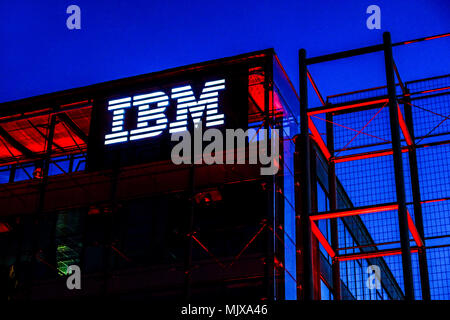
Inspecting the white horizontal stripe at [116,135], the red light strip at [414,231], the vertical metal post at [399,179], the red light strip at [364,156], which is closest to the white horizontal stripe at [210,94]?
the white horizontal stripe at [116,135]

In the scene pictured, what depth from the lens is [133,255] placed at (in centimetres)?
1847

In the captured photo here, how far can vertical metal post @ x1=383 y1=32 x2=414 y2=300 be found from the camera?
1015cm

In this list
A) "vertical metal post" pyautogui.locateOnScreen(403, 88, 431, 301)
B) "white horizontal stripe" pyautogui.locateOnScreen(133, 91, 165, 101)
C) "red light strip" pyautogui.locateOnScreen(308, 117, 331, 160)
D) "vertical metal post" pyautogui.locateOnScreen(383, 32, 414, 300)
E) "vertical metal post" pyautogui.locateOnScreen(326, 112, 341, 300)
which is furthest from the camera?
"white horizontal stripe" pyautogui.locateOnScreen(133, 91, 165, 101)

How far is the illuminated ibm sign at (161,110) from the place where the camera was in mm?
16953

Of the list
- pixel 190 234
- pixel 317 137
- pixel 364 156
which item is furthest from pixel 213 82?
pixel 364 156

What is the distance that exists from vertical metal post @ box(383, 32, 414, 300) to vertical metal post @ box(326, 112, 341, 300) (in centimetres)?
212

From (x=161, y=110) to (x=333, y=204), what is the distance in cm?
572

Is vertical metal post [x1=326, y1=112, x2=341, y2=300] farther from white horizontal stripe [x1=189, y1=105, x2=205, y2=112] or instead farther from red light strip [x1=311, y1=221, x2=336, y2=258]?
white horizontal stripe [x1=189, y1=105, x2=205, y2=112]

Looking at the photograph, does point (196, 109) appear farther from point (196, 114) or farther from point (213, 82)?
point (213, 82)

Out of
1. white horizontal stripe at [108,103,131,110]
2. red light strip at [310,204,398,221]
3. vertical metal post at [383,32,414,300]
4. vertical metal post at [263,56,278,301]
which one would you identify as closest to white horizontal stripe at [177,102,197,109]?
white horizontal stripe at [108,103,131,110]

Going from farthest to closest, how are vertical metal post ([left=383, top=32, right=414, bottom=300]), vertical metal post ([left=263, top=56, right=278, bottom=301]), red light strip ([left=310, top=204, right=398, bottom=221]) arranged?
vertical metal post ([left=263, top=56, right=278, bottom=301])
red light strip ([left=310, top=204, right=398, bottom=221])
vertical metal post ([left=383, top=32, right=414, bottom=300])

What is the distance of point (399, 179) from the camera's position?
10844 mm
